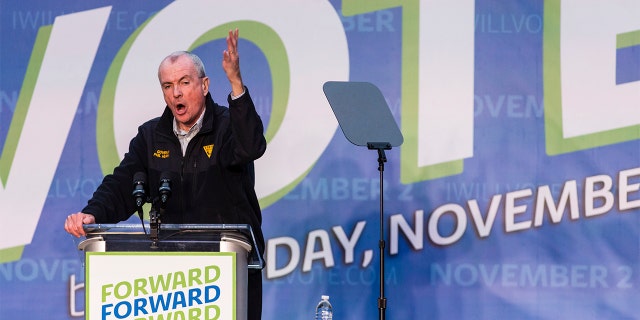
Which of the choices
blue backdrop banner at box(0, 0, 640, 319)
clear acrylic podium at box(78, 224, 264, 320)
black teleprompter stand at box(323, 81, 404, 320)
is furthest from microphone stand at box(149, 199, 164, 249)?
blue backdrop banner at box(0, 0, 640, 319)

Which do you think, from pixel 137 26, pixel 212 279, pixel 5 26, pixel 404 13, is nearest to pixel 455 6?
pixel 404 13

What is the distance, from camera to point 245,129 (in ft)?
12.6

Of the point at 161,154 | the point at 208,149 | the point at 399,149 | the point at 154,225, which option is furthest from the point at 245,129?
the point at 399,149

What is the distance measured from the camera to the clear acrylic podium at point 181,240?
3459mm

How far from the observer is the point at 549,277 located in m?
5.60

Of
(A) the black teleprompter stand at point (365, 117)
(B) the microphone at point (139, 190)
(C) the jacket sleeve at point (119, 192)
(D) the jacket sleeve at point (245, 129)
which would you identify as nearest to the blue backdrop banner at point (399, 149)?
(A) the black teleprompter stand at point (365, 117)

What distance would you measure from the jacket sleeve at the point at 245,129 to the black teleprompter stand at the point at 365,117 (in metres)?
1.12

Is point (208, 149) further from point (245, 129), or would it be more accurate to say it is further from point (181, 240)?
point (181, 240)

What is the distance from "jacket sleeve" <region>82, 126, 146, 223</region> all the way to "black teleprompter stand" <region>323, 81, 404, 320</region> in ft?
3.58

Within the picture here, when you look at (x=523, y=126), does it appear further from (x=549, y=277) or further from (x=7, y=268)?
(x=7, y=268)

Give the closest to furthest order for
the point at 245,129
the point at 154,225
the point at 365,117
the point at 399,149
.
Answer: the point at 154,225
the point at 245,129
the point at 365,117
the point at 399,149

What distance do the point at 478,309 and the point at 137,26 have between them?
2.18 metres

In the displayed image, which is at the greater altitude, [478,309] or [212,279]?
[212,279]

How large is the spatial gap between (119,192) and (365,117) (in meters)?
1.40
